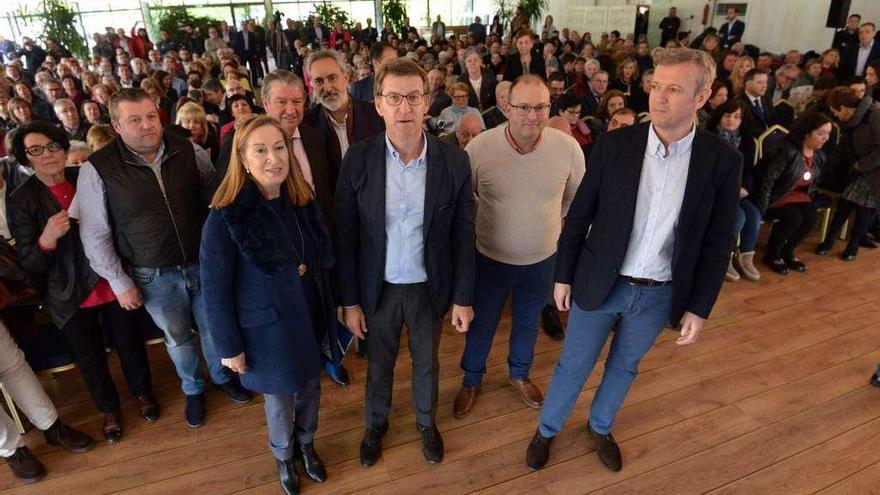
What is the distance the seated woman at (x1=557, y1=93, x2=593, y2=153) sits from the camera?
153 inches

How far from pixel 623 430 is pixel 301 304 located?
5.57 ft

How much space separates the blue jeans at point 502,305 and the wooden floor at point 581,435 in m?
0.26

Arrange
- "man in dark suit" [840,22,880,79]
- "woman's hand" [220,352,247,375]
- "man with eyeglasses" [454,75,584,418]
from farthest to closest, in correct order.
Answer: "man in dark suit" [840,22,880,79]
"man with eyeglasses" [454,75,584,418]
"woman's hand" [220,352,247,375]

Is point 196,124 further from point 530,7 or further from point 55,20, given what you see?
point 530,7

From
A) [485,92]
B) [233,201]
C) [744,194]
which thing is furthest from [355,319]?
[485,92]

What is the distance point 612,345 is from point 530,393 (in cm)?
70

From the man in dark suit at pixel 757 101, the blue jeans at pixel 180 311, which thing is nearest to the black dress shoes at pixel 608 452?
the blue jeans at pixel 180 311

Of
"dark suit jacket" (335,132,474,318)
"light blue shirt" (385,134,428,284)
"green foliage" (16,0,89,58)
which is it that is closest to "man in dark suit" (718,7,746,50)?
"dark suit jacket" (335,132,474,318)

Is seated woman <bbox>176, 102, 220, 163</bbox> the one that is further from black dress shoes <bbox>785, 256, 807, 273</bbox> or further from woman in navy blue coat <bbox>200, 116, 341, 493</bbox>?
black dress shoes <bbox>785, 256, 807, 273</bbox>

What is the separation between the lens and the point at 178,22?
45.4 feet

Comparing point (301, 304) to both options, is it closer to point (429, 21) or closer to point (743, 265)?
point (743, 265)

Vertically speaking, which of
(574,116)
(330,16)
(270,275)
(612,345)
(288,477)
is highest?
(330,16)

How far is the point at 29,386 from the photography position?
2287 millimetres

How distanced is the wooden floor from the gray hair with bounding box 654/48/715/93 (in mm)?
1675
